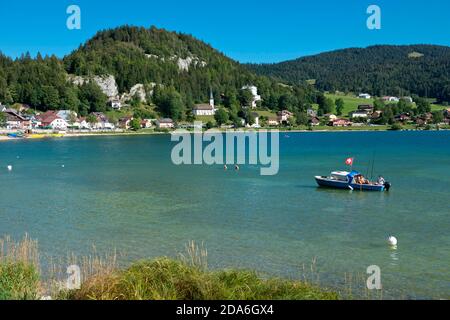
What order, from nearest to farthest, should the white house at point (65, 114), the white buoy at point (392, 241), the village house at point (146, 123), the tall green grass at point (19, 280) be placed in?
the tall green grass at point (19, 280), the white buoy at point (392, 241), the white house at point (65, 114), the village house at point (146, 123)

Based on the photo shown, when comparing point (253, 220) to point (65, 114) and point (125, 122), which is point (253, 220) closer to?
point (125, 122)

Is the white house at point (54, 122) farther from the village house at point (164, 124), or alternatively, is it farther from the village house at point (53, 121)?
the village house at point (164, 124)

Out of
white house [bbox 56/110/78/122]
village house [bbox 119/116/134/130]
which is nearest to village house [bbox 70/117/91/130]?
white house [bbox 56/110/78/122]

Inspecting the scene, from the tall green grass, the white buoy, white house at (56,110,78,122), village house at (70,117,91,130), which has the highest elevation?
white house at (56,110,78,122)

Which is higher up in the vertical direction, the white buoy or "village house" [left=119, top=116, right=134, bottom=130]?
"village house" [left=119, top=116, right=134, bottom=130]

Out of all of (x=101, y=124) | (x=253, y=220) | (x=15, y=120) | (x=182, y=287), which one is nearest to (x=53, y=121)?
(x=15, y=120)

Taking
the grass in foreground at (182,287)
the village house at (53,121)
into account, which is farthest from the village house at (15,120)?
the grass in foreground at (182,287)

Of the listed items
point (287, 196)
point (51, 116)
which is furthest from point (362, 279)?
point (51, 116)

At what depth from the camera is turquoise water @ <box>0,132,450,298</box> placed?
73.0ft

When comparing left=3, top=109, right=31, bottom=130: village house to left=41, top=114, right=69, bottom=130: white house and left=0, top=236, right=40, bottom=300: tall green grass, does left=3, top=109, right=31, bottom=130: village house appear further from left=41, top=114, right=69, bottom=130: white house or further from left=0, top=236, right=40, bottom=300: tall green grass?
left=0, top=236, right=40, bottom=300: tall green grass

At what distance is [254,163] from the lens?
70500 millimetres

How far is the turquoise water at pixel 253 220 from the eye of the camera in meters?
22.3

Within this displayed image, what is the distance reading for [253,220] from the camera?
103ft
